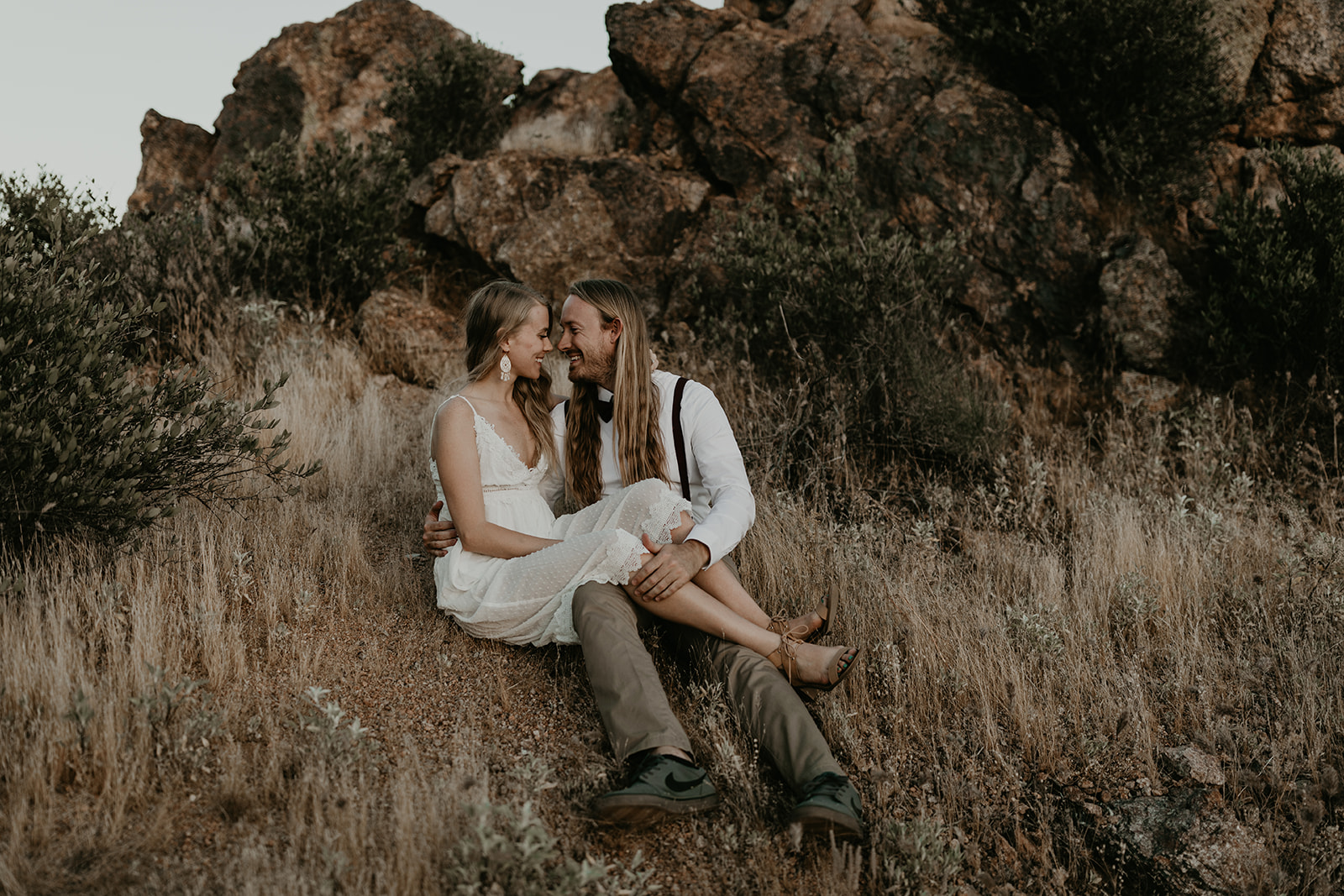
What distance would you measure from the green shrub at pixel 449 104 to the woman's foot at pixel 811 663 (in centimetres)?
764

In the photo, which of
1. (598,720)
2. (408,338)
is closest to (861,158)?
(408,338)

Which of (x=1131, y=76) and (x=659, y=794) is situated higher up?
(x=1131, y=76)

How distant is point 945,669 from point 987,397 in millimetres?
3066

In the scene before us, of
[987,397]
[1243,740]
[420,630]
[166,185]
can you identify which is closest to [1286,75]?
[987,397]

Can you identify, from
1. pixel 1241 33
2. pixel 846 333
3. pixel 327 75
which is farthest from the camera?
pixel 327 75

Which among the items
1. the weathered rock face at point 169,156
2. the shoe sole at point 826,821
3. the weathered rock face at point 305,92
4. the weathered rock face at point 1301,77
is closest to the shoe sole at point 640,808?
the shoe sole at point 826,821

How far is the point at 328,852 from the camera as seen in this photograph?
2160mm

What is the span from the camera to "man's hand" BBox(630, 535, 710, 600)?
10.2 feet

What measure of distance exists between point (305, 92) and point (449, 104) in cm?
311

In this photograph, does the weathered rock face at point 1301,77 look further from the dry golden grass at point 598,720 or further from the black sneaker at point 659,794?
the black sneaker at point 659,794

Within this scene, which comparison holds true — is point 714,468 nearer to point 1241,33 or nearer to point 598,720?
point 598,720

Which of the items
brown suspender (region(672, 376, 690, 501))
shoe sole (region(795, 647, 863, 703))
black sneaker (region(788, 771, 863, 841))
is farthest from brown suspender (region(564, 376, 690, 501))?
black sneaker (region(788, 771, 863, 841))

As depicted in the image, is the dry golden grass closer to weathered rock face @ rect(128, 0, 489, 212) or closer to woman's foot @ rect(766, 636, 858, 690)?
woman's foot @ rect(766, 636, 858, 690)

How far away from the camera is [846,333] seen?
6.06 meters
